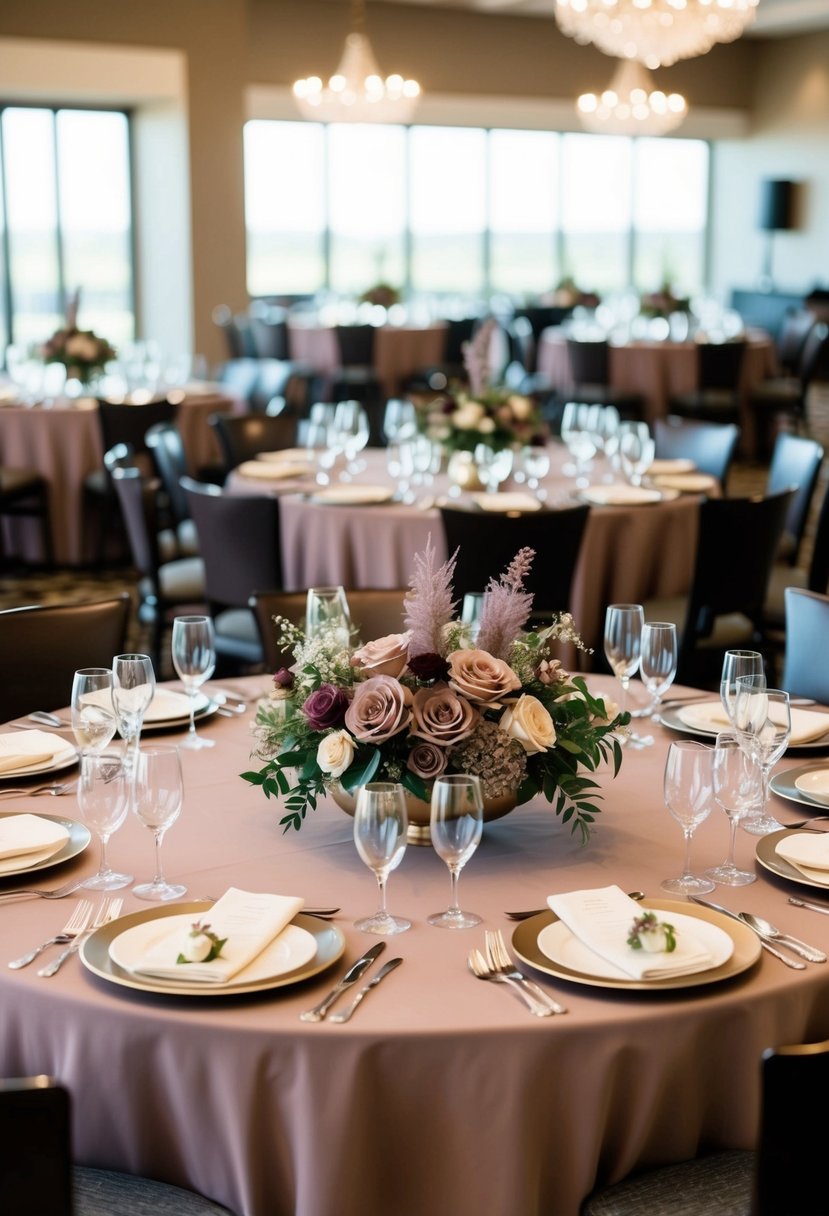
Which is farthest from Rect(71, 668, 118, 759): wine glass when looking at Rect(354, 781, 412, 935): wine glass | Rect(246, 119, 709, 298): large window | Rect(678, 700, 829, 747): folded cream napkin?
Rect(246, 119, 709, 298): large window

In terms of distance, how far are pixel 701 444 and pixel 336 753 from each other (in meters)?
4.58

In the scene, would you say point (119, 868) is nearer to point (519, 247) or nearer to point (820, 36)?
point (519, 247)

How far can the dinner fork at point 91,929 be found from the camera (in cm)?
178

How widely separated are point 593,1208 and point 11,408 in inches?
262

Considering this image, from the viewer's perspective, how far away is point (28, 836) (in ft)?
7.08

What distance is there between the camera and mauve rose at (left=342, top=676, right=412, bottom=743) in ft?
6.56

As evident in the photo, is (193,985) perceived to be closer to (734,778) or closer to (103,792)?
(103,792)

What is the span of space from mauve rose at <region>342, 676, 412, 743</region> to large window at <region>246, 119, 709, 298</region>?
42.8 feet

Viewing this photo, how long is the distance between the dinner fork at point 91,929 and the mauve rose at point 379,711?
0.39 metres

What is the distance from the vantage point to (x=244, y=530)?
4.65m

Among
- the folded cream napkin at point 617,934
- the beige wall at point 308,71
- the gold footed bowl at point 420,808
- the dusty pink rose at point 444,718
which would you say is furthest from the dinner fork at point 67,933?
the beige wall at point 308,71

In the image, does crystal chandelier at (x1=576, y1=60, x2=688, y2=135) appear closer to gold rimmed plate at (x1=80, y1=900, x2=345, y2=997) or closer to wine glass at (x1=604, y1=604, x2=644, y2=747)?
wine glass at (x1=604, y1=604, x2=644, y2=747)

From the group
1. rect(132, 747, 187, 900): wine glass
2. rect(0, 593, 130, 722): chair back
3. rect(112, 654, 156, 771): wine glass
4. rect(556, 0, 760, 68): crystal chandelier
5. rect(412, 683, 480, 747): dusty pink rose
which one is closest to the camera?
rect(132, 747, 187, 900): wine glass

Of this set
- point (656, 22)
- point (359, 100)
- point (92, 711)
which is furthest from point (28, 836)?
point (359, 100)
